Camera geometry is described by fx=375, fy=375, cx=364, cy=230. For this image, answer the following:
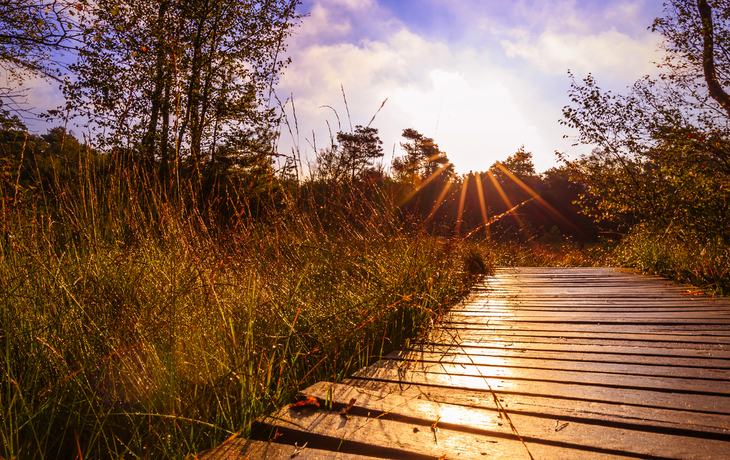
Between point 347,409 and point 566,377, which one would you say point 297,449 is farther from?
point 566,377

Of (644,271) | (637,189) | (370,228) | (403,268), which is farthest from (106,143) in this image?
(637,189)

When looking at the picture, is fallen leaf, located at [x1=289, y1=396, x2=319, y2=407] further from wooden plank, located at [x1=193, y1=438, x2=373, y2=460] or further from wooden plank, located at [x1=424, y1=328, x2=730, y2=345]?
wooden plank, located at [x1=424, y1=328, x2=730, y2=345]

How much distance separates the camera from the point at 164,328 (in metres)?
1.35

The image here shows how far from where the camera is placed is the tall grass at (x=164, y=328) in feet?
3.60

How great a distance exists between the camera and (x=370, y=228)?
2.93 meters

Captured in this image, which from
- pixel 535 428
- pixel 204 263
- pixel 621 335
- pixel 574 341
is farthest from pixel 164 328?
pixel 621 335

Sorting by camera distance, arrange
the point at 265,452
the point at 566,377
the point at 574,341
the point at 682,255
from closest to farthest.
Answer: the point at 265,452 → the point at 566,377 → the point at 574,341 → the point at 682,255

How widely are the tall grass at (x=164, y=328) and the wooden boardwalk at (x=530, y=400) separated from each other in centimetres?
18

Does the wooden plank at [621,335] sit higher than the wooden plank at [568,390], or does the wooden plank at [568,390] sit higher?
the wooden plank at [568,390]

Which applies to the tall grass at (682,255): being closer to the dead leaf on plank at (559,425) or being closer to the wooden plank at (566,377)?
the wooden plank at (566,377)

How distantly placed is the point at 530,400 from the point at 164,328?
51.2 inches

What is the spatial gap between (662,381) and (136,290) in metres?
2.09

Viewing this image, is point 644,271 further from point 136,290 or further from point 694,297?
point 136,290

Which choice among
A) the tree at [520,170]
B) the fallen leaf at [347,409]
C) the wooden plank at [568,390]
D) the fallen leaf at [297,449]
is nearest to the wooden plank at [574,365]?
the wooden plank at [568,390]
